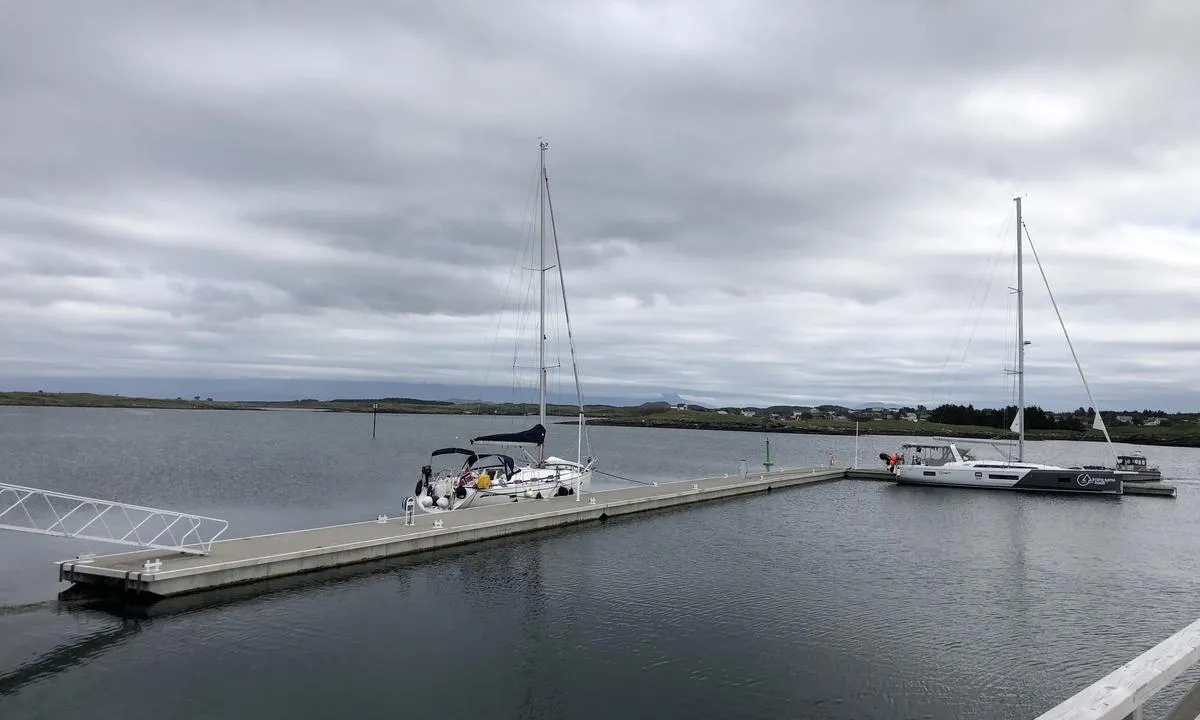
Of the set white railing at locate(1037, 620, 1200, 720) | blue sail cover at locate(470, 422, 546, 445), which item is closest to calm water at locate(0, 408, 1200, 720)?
blue sail cover at locate(470, 422, 546, 445)

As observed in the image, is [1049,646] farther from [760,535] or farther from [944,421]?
[944,421]

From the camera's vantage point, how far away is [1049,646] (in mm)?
17984

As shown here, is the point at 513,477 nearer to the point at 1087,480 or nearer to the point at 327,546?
the point at 327,546

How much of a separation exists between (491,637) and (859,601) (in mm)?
10955

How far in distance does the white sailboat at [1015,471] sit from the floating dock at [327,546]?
84.4 feet

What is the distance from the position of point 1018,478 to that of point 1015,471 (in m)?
0.56

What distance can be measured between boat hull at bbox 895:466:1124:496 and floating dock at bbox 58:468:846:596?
82.6ft

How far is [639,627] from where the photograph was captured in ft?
61.1

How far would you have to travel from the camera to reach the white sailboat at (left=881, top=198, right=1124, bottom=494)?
5059 centimetres

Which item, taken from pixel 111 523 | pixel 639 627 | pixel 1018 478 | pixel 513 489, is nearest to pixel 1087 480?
pixel 1018 478

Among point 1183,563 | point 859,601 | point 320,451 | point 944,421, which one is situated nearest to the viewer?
point 859,601

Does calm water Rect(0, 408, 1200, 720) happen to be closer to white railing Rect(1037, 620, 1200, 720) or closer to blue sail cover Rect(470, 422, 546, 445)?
blue sail cover Rect(470, 422, 546, 445)

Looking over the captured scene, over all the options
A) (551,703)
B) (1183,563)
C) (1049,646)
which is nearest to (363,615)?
(551,703)

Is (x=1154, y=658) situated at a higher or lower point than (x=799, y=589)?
higher
